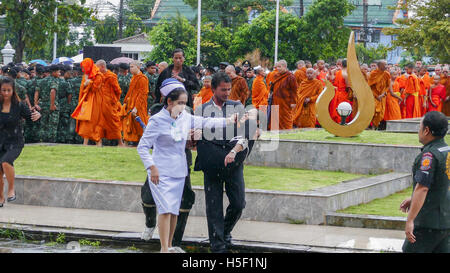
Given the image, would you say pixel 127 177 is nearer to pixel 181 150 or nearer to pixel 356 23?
pixel 181 150

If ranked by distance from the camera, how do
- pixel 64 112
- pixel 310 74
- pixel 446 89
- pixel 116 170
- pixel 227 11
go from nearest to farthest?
pixel 116 170 → pixel 64 112 → pixel 310 74 → pixel 446 89 → pixel 227 11

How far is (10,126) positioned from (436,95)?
14952 mm

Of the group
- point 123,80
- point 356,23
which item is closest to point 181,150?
point 123,80

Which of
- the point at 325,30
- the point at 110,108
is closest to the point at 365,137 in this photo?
the point at 110,108

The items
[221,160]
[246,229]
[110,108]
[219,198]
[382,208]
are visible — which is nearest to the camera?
[221,160]

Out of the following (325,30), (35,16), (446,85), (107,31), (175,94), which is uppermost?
(107,31)

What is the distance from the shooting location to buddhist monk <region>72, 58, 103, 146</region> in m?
17.1

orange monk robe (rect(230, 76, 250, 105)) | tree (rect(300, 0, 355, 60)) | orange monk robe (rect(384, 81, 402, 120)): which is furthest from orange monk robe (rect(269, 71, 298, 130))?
tree (rect(300, 0, 355, 60))

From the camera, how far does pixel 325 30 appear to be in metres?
45.6

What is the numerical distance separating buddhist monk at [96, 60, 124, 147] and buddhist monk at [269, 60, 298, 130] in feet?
11.2

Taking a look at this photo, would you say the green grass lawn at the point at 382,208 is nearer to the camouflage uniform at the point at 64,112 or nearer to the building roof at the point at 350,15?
the camouflage uniform at the point at 64,112

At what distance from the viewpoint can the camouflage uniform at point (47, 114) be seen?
17734mm

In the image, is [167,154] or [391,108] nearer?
[167,154]

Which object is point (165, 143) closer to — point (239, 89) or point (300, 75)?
point (239, 89)
